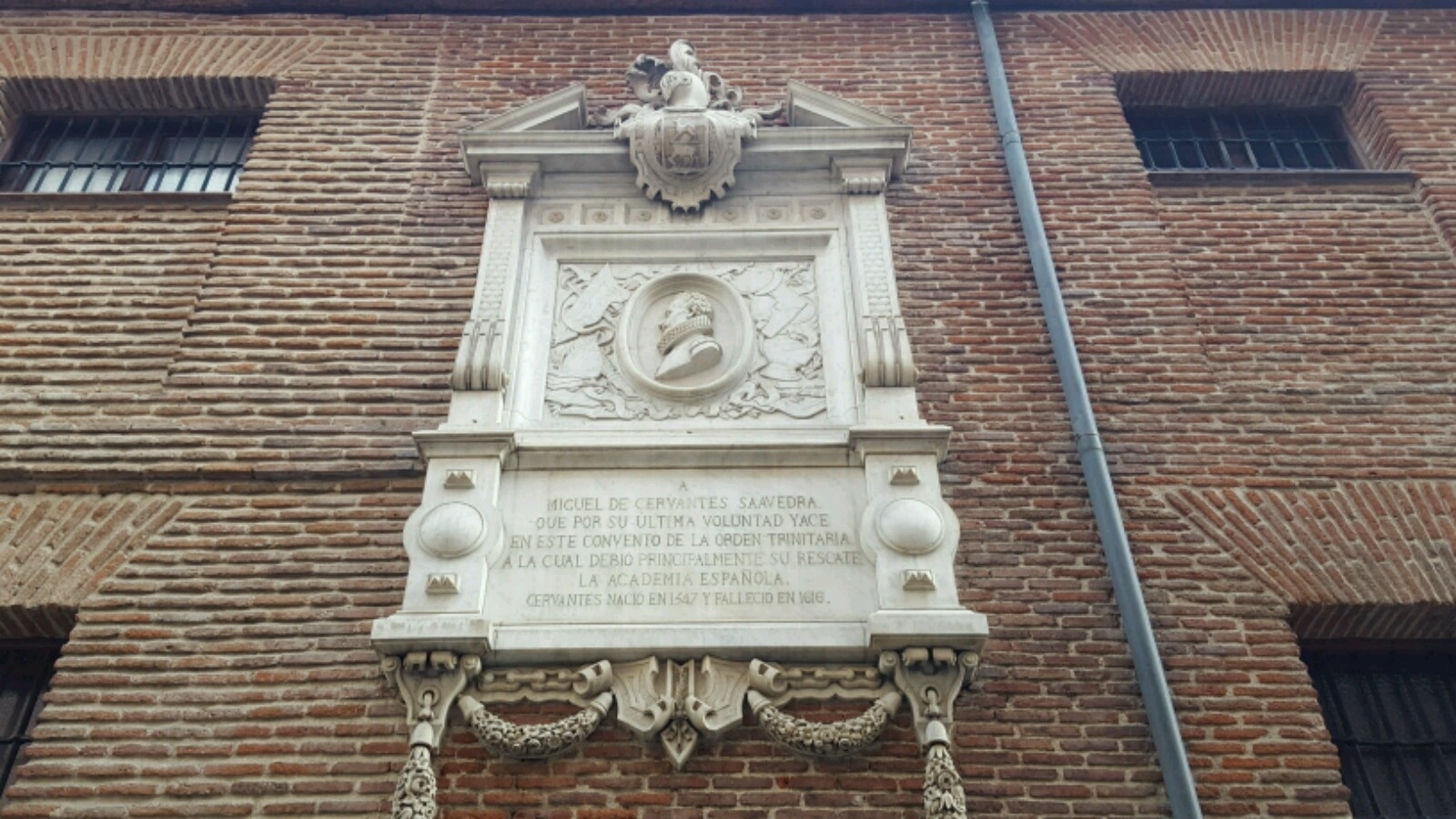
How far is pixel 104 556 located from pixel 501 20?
4509 millimetres

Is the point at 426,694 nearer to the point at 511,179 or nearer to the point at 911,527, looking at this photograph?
the point at 911,527

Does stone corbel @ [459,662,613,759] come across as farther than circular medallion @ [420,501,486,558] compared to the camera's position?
No

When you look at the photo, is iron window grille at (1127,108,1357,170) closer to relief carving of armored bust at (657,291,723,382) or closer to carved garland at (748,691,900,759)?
relief carving of armored bust at (657,291,723,382)

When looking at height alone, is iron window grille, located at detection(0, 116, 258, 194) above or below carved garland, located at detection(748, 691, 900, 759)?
above

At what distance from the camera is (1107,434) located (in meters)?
5.71

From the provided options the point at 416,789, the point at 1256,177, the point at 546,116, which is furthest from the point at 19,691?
the point at 1256,177

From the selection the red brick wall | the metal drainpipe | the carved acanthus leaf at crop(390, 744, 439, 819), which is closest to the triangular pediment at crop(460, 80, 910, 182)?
the red brick wall

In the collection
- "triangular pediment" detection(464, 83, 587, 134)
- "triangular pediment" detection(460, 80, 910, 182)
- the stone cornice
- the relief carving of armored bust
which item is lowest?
the relief carving of armored bust

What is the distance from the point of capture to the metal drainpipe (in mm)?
4547

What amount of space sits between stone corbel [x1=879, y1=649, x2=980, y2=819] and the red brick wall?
15 cm

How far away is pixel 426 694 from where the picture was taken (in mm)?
4602

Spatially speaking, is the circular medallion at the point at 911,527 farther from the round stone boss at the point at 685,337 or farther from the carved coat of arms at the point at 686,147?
the carved coat of arms at the point at 686,147

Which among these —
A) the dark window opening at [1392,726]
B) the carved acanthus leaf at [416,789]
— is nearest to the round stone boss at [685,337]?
the carved acanthus leaf at [416,789]

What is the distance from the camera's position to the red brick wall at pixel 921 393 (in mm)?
4641
